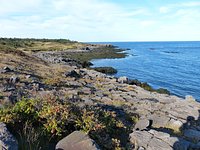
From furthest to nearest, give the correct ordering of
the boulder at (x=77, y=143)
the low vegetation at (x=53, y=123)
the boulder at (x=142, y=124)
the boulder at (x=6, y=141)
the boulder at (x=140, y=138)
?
the boulder at (x=142, y=124), the boulder at (x=140, y=138), the low vegetation at (x=53, y=123), the boulder at (x=77, y=143), the boulder at (x=6, y=141)

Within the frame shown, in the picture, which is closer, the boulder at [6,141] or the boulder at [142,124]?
the boulder at [6,141]

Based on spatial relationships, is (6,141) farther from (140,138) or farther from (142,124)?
(142,124)

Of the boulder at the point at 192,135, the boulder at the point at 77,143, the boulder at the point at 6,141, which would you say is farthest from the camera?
the boulder at the point at 192,135

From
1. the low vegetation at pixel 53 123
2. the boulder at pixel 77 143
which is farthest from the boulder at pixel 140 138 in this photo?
the boulder at pixel 77 143

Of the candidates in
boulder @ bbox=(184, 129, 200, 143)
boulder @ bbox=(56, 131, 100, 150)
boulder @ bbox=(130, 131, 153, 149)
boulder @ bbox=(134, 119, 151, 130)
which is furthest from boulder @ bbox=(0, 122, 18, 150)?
boulder @ bbox=(184, 129, 200, 143)

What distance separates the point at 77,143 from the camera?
11508 mm

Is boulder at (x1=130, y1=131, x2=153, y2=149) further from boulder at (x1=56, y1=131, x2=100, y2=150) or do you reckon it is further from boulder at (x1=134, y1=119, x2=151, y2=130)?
boulder at (x1=56, y1=131, x2=100, y2=150)

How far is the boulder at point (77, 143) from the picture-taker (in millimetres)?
11312

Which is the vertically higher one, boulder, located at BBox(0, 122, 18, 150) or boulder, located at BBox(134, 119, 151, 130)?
boulder, located at BBox(0, 122, 18, 150)

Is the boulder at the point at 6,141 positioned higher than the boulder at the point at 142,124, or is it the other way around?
the boulder at the point at 6,141

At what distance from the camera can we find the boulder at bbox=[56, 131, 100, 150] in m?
11.3

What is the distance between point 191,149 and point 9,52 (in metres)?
32.1

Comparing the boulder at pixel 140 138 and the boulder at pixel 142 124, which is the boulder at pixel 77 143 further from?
the boulder at pixel 142 124

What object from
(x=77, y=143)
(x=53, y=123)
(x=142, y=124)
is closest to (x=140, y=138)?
(x=142, y=124)
